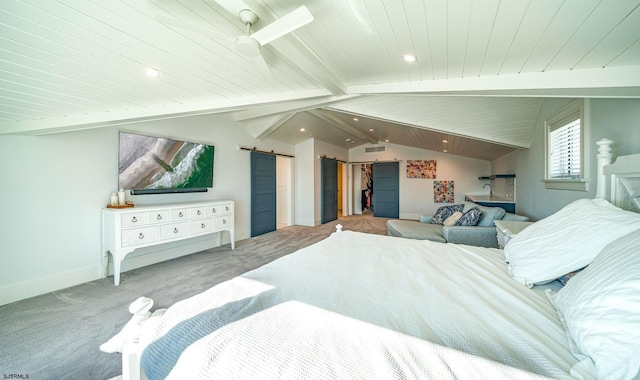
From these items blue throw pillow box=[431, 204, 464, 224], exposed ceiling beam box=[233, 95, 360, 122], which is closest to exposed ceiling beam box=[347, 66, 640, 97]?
exposed ceiling beam box=[233, 95, 360, 122]

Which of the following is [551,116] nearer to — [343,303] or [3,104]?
[343,303]

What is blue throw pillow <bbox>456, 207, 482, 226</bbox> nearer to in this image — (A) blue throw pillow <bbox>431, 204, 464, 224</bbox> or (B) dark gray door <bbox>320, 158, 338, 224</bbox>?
(A) blue throw pillow <bbox>431, 204, 464, 224</bbox>

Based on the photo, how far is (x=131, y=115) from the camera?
2533mm

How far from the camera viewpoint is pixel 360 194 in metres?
9.58

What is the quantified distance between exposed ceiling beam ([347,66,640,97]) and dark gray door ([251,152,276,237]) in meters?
3.58

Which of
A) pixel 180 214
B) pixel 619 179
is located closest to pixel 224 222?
pixel 180 214

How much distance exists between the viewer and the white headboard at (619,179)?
1347 mm

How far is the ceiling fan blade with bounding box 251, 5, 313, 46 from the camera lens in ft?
4.08

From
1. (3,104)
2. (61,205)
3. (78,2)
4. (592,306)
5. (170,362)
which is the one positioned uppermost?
(78,2)

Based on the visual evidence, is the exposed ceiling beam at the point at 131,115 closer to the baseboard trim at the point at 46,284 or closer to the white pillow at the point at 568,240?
the baseboard trim at the point at 46,284

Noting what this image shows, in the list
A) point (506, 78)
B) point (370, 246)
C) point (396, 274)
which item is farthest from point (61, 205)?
point (506, 78)

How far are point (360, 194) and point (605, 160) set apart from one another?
7.99 meters

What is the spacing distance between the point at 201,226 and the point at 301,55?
302 centimetres

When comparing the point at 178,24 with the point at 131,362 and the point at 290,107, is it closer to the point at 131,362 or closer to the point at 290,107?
the point at 131,362
